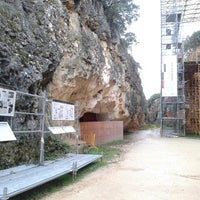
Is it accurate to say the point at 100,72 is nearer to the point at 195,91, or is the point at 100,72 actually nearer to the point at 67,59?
the point at 67,59

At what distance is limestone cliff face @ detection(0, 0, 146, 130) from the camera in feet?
20.5

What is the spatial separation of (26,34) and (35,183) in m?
3.70

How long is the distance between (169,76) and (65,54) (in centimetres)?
1254

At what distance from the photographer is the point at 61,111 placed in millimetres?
7262

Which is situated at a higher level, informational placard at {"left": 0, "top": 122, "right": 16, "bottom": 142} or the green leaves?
the green leaves

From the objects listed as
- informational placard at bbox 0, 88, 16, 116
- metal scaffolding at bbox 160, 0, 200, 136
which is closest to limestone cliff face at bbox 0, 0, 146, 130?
informational placard at bbox 0, 88, 16, 116

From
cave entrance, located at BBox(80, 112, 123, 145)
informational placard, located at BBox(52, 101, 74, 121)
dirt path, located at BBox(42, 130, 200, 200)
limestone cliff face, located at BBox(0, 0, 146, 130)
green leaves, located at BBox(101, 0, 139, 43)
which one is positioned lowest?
dirt path, located at BBox(42, 130, 200, 200)

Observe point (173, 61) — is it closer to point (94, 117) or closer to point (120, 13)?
point (120, 13)

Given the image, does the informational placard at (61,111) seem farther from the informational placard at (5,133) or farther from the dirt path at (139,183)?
the informational placard at (5,133)

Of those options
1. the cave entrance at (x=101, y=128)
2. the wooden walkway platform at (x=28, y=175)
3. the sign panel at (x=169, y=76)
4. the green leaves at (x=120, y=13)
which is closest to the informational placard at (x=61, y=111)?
the wooden walkway platform at (x=28, y=175)

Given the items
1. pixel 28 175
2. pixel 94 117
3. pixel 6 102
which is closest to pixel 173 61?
pixel 94 117

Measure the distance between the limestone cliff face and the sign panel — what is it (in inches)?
114

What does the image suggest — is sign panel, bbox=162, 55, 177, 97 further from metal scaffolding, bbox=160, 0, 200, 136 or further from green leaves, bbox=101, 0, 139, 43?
green leaves, bbox=101, 0, 139, 43

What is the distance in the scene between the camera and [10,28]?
20.5 feet
